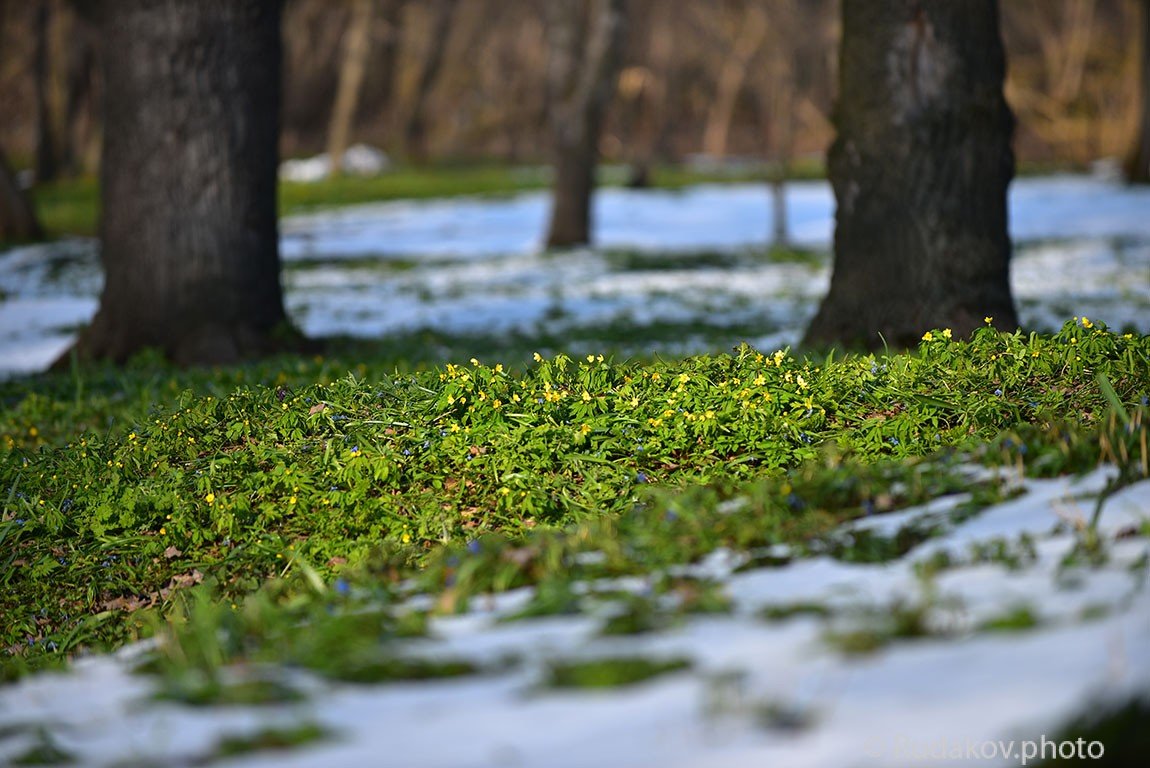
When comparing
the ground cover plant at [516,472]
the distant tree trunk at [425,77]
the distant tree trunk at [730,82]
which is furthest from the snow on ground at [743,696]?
the distant tree trunk at [425,77]

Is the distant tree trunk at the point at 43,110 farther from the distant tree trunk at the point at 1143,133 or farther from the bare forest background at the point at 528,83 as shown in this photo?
the distant tree trunk at the point at 1143,133

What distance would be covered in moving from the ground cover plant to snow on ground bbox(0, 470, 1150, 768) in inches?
19.6

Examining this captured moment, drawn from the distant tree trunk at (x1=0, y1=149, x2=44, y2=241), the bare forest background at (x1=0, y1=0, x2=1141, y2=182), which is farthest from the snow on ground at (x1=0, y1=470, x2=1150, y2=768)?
the bare forest background at (x1=0, y1=0, x2=1141, y2=182)

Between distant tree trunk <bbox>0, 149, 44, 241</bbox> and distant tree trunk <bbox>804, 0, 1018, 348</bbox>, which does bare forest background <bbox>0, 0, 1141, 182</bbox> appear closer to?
distant tree trunk <bbox>0, 149, 44, 241</bbox>

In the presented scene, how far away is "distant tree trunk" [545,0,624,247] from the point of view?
59.8ft

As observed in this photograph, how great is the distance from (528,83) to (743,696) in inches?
1950

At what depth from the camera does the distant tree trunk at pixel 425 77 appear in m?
41.3

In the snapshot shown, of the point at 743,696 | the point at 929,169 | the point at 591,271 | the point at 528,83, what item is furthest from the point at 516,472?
the point at 528,83

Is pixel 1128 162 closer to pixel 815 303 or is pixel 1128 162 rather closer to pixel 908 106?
pixel 815 303

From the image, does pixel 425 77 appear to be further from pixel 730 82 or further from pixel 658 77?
pixel 730 82

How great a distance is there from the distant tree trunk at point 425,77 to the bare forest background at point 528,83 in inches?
3.1

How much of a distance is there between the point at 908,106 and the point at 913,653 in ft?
18.1

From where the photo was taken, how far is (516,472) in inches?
191

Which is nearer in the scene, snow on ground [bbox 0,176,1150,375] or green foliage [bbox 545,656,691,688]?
green foliage [bbox 545,656,691,688]
